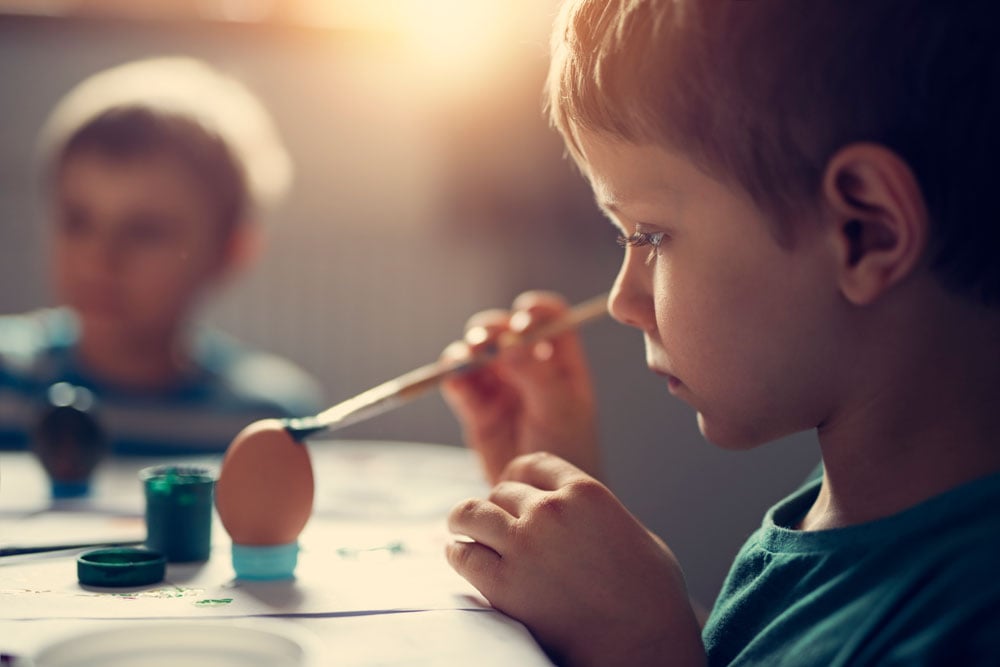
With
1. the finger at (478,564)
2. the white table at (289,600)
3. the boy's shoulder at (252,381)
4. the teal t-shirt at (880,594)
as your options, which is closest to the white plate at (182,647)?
the white table at (289,600)

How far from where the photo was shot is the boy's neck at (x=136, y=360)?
1566mm

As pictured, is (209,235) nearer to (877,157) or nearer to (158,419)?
(158,419)

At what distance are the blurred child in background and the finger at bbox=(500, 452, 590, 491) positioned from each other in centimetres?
87

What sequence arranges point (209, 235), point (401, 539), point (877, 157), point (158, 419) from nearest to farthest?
point (877, 157) → point (401, 539) → point (158, 419) → point (209, 235)

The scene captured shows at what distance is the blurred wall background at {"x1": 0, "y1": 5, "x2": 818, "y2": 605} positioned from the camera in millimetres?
2162

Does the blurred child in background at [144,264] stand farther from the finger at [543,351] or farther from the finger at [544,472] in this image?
the finger at [544,472]

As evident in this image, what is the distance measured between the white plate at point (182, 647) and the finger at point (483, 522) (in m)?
0.13

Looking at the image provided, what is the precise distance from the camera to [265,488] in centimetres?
65

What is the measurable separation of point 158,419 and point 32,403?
17cm

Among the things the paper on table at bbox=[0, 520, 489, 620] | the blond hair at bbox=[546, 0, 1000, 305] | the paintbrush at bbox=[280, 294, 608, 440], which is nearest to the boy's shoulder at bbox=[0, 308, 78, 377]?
the paintbrush at bbox=[280, 294, 608, 440]

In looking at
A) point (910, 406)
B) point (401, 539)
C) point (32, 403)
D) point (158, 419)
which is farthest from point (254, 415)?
point (910, 406)

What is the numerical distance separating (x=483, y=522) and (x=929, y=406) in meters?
0.24

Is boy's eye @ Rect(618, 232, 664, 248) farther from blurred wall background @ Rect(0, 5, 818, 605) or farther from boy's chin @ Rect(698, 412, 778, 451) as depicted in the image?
blurred wall background @ Rect(0, 5, 818, 605)

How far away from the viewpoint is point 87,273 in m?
1.56
